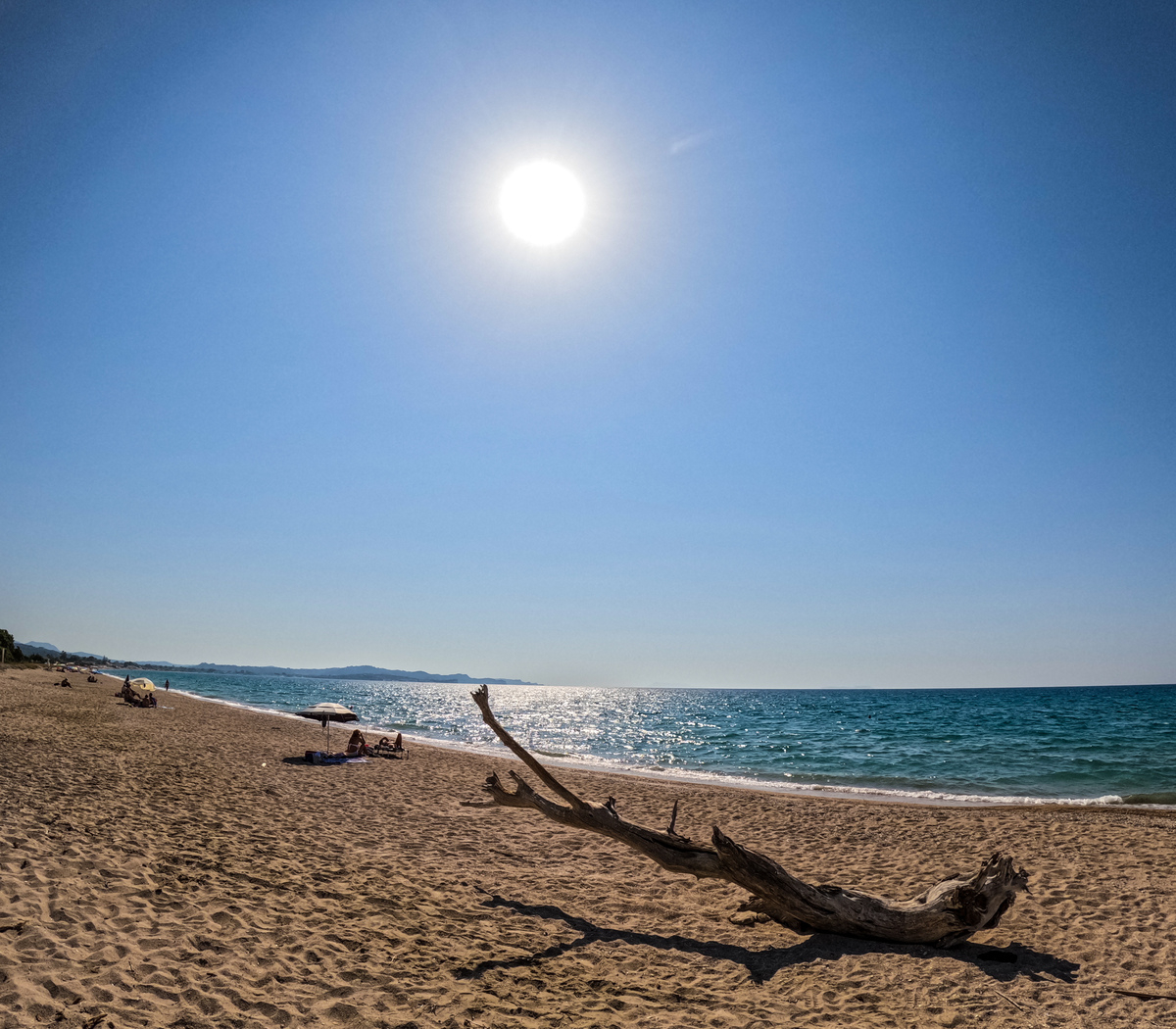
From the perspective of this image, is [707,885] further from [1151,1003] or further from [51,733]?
[51,733]

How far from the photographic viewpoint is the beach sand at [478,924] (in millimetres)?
5574

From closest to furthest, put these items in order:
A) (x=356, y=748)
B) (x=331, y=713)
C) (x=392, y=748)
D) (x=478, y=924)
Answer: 1. (x=478, y=924)
2. (x=331, y=713)
3. (x=356, y=748)
4. (x=392, y=748)

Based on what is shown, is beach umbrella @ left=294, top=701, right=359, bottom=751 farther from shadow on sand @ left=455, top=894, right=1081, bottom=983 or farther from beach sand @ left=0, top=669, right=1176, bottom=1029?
shadow on sand @ left=455, top=894, right=1081, bottom=983

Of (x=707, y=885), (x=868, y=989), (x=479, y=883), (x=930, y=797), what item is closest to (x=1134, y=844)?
(x=930, y=797)

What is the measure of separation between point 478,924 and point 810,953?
4010 mm

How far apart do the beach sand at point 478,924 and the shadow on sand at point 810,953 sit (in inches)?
1.5

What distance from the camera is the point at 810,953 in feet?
24.3

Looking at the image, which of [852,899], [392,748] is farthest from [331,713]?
[852,899]

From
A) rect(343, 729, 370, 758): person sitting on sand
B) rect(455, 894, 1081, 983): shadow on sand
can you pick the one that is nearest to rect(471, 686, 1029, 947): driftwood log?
rect(455, 894, 1081, 983): shadow on sand

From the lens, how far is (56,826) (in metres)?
9.30

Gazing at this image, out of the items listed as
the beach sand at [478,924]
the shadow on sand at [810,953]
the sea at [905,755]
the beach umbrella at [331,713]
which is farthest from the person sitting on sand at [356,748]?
the shadow on sand at [810,953]

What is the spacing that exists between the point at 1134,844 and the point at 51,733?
1235 inches

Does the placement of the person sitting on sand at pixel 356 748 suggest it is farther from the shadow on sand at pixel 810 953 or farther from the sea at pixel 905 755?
the shadow on sand at pixel 810 953

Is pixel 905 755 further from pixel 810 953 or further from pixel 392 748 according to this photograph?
pixel 810 953
